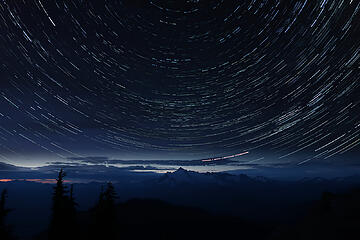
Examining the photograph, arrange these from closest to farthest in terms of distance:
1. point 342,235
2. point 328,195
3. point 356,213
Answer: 1. point 342,235
2. point 356,213
3. point 328,195

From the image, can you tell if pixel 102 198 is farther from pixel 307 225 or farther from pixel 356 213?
pixel 356 213

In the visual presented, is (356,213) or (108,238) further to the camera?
(356,213)

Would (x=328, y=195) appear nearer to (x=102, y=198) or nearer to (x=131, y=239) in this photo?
(x=102, y=198)

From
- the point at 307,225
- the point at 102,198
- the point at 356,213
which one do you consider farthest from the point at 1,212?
the point at 356,213

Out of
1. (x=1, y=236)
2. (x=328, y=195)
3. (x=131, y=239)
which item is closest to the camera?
(x=1, y=236)

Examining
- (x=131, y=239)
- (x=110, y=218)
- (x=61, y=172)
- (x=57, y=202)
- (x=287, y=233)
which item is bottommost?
(x=131, y=239)

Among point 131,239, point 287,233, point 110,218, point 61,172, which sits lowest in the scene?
point 131,239

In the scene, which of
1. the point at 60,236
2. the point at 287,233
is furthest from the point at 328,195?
the point at 60,236

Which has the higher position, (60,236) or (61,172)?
(61,172)

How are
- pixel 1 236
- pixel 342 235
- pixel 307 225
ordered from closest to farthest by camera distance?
pixel 1 236
pixel 342 235
pixel 307 225
